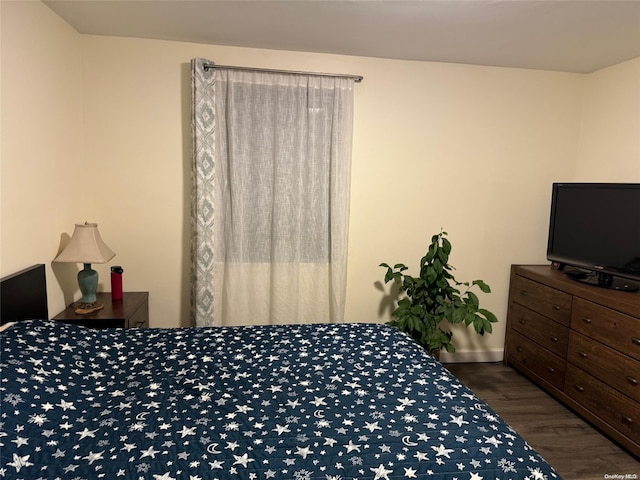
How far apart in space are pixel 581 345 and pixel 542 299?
484 millimetres

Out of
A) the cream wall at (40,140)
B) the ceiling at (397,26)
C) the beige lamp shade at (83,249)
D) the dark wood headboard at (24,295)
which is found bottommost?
the dark wood headboard at (24,295)

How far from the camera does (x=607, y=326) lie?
273 centimetres

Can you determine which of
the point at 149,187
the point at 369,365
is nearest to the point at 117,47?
the point at 149,187

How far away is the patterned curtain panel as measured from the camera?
318cm

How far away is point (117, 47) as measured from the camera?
3098mm

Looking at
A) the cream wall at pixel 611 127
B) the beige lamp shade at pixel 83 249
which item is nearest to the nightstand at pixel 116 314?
the beige lamp shade at pixel 83 249

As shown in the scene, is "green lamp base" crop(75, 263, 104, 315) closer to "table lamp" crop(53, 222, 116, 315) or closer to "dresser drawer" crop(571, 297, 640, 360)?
"table lamp" crop(53, 222, 116, 315)

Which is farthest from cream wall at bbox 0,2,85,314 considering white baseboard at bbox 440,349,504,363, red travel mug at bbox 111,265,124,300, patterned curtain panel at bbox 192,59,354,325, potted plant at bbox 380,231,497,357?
white baseboard at bbox 440,349,504,363

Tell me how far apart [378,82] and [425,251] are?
1376mm

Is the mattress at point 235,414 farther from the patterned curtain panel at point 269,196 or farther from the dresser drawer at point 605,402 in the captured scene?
the dresser drawer at point 605,402

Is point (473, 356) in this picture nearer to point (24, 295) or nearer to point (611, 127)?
point (611, 127)

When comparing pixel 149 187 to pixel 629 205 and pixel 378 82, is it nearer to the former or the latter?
pixel 378 82

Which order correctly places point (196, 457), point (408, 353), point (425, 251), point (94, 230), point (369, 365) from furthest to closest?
point (425, 251)
point (94, 230)
point (408, 353)
point (369, 365)
point (196, 457)

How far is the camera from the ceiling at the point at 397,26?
7.84 ft
